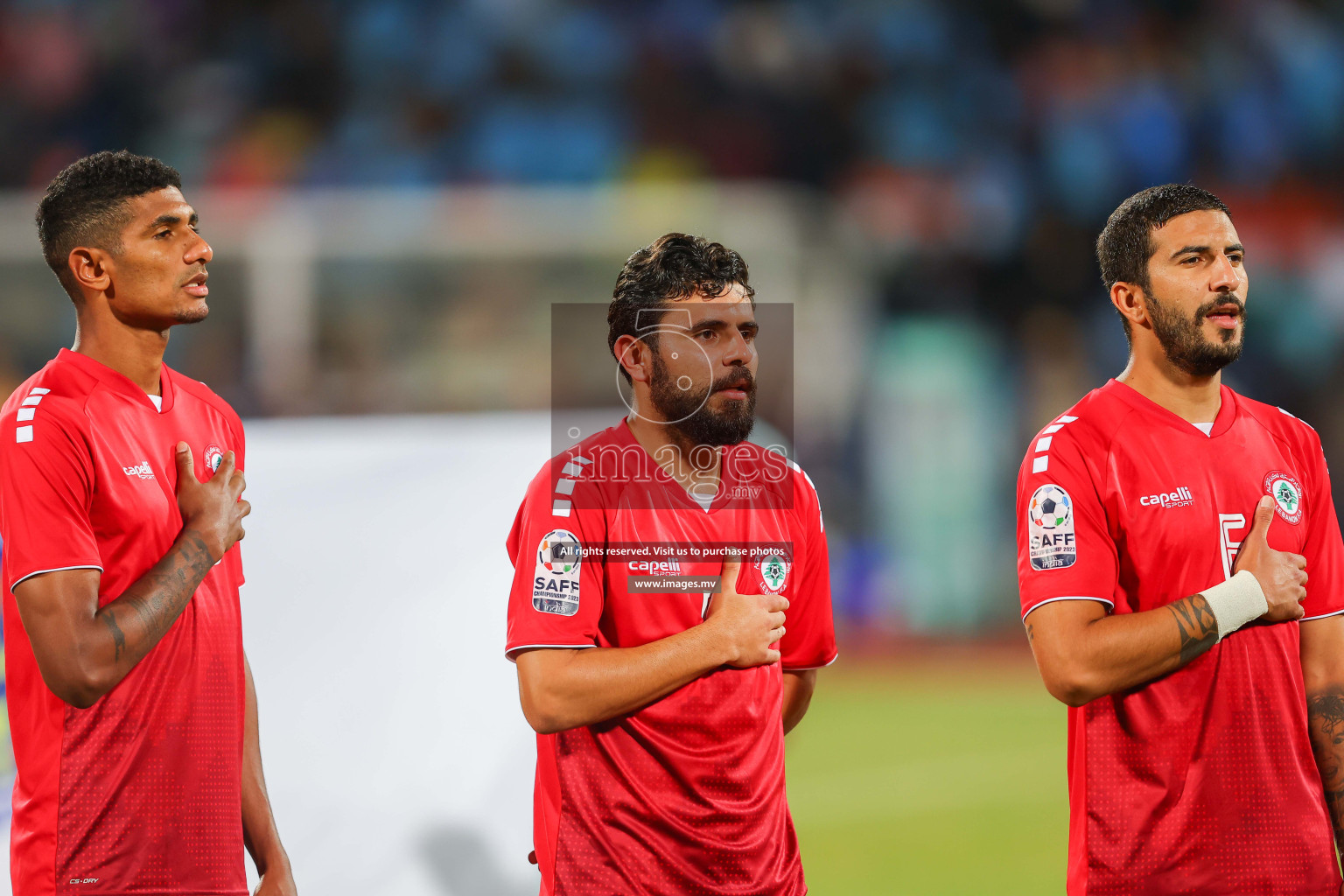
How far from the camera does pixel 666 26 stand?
49.5 feet

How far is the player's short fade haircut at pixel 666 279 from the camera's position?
3207mm

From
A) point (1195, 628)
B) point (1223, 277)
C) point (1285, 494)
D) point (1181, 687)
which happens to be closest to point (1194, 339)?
point (1223, 277)

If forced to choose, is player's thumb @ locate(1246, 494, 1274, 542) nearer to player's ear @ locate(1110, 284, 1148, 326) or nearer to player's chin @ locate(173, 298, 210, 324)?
player's ear @ locate(1110, 284, 1148, 326)

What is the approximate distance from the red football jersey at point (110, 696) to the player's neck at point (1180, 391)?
231 cm

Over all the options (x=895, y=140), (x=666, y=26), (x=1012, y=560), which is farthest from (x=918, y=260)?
(x=666, y=26)

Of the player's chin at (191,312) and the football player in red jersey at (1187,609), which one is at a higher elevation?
the player's chin at (191,312)

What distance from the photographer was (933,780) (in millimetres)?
8508

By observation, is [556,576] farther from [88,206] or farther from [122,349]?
[88,206]

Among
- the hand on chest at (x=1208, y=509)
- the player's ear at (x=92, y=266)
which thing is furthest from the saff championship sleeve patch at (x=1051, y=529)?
the player's ear at (x=92, y=266)

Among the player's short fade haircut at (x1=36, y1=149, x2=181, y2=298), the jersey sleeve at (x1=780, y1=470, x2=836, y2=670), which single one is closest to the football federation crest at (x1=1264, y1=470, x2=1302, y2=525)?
the jersey sleeve at (x1=780, y1=470, x2=836, y2=670)

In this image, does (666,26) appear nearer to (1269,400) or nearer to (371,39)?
(371,39)

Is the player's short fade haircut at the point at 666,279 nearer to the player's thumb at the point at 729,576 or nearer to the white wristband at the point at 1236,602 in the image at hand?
the player's thumb at the point at 729,576

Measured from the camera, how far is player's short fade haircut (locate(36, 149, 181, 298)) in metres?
3.35

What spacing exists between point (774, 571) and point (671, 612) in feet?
0.86
